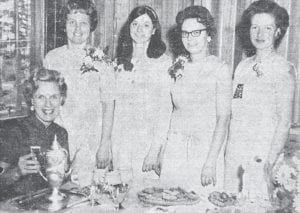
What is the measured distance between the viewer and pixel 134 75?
85.6 inches

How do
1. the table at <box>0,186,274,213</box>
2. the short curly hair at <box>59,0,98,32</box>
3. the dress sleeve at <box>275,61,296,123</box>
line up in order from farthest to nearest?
the short curly hair at <box>59,0,98,32</box>, the dress sleeve at <box>275,61,296,123</box>, the table at <box>0,186,274,213</box>

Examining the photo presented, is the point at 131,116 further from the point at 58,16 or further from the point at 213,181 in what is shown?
the point at 58,16

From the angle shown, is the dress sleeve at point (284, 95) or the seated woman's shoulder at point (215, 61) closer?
the dress sleeve at point (284, 95)

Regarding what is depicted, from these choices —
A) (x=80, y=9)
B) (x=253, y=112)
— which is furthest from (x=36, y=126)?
(x=253, y=112)

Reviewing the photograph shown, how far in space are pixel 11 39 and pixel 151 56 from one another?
0.83 m

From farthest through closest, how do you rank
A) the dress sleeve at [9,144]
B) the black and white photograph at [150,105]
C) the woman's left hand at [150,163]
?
the woman's left hand at [150,163]
the dress sleeve at [9,144]
the black and white photograph at [150,105]

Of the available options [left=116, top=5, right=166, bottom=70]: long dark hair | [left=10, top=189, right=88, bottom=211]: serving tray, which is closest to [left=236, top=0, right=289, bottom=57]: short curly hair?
[left=116, top=5, right=166, bottom=70]: long dark hair

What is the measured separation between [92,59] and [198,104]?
2.11ft

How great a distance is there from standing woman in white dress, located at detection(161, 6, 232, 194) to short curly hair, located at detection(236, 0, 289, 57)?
0.16 meters

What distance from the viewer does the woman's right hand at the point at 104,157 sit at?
2262 millimetres

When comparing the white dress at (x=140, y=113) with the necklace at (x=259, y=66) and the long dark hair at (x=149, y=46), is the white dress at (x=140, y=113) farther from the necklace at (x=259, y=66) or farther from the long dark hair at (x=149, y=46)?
the necklace at (x=259, y=66)

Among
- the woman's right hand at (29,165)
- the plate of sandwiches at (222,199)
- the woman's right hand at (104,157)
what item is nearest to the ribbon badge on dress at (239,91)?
the plate of sandwiches at (222,199)

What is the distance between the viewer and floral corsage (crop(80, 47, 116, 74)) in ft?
7.23

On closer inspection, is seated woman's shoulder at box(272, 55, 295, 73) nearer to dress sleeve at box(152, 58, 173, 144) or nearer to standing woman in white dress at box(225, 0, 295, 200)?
standing woman in white dress at box(225, 0, 295, 200)
